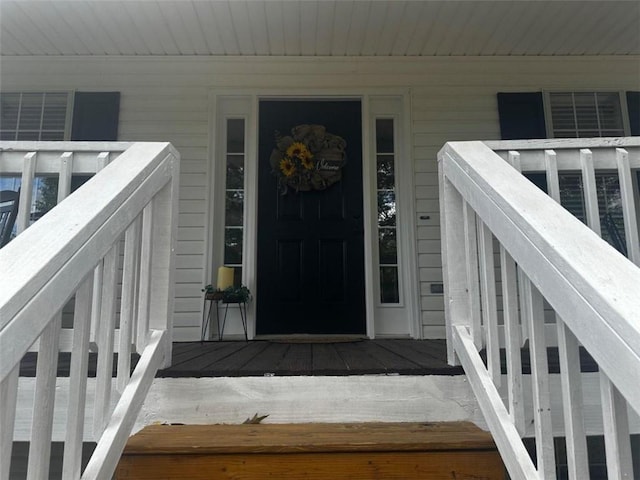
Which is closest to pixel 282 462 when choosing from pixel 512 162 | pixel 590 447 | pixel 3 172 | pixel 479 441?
pixel 479 441

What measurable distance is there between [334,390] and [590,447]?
1569 millimetres

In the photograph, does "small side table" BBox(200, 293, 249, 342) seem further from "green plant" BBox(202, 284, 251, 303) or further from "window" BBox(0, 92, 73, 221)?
"window" BBox(0, 92, 73, 221)

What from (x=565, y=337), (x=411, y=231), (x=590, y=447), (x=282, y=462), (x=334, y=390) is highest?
(x=411, y=231)

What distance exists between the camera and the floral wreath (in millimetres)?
3256

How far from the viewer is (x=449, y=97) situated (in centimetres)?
331

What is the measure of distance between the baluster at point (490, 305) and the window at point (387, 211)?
198 cm

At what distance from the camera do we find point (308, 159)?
3.28 meters

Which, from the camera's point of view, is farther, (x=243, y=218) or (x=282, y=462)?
(x=243, y=218)

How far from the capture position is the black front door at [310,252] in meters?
3.15

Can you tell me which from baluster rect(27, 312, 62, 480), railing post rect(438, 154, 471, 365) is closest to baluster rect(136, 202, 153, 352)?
baluster rect(27, 312, 62, 480)

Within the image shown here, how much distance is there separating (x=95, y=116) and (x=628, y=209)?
134 inches

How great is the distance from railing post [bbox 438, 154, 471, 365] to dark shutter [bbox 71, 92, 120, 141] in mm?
2705

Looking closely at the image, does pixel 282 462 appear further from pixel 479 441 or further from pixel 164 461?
pixel 479 441

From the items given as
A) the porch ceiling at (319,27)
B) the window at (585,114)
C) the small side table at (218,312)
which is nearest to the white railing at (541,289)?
the porch ceiling at (319,27)
